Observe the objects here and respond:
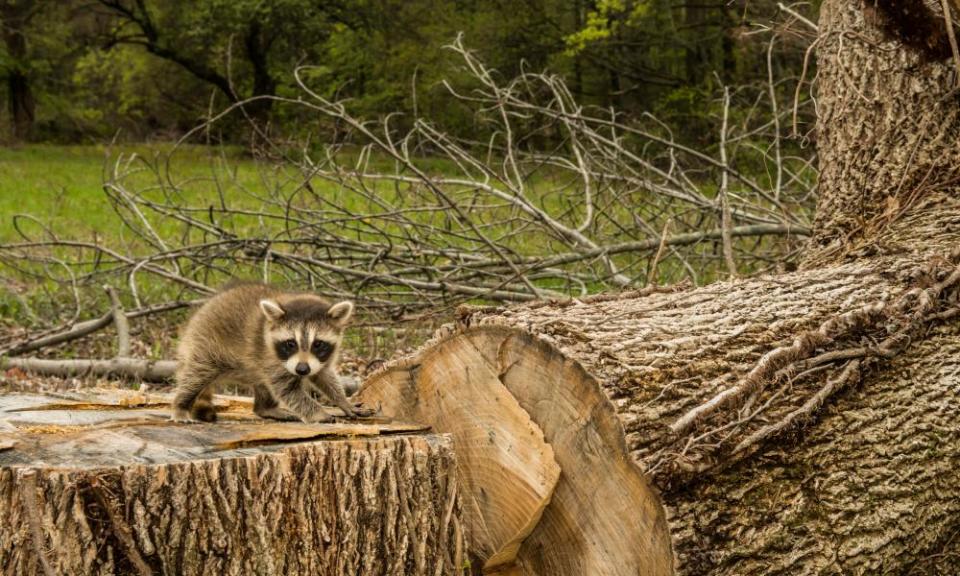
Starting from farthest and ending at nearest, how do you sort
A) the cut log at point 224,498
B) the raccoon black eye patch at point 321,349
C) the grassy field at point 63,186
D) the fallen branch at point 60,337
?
the grassy field at point 63,186, the fallen branch at point 60,337, the raccoon black eye patch at point 321,349, the cut log at point 224,498

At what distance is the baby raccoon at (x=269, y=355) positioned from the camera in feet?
16.4

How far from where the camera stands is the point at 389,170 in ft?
77.3

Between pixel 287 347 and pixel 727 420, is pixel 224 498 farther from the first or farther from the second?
pixel 727 420

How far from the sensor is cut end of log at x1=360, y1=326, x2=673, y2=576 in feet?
12.5

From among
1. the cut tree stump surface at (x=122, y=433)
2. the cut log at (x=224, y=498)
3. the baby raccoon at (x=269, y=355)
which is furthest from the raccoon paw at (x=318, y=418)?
the cut log at (x=224, y=498)

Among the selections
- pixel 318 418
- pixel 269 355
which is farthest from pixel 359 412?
pixel 269 355

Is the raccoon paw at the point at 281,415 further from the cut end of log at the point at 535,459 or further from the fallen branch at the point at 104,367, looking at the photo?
the fallen branch at the point at 104,367

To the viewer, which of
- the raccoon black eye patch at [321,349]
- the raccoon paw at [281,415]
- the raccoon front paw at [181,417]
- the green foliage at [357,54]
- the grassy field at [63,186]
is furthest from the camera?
the green foliage at [357,54]

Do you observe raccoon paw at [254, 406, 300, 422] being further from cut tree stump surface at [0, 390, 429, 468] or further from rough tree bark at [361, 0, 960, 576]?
rough tree bark at [361, 0, 960, 576]

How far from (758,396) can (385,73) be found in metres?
27.7

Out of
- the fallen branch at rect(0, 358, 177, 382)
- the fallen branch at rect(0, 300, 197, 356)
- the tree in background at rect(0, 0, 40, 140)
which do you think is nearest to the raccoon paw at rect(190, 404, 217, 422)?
the fallen branch at rect(0, 358, 177, 382)

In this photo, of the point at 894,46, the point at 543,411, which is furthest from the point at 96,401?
the point at 894,46

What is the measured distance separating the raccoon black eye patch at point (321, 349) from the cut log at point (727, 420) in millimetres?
374

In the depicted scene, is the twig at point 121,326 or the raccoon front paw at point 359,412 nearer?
the raccoon front paw at point 359,412
